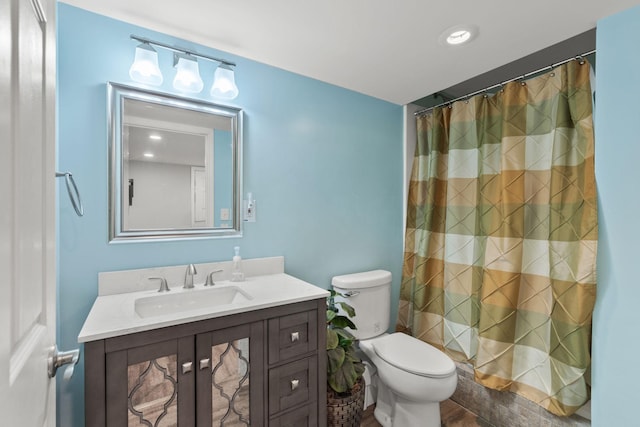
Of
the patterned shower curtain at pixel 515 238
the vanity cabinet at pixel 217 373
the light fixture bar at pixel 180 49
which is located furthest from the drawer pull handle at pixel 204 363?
the patterned shower curtain at pixel 515 238

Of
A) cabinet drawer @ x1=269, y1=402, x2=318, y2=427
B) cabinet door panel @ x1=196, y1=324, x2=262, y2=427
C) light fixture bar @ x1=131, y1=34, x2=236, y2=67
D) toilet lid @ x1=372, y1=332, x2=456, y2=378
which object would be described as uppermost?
light fixture bar @ x1=131, y1=34, x2=236, y2=67

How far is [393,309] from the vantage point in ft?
7.81

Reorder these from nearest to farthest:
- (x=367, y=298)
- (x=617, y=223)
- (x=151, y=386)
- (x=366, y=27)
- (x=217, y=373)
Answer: (x=151, y=386)
(x=217, y=373)
(x=617, y=223)
(x=366, y=27)
(x=367, y=298)

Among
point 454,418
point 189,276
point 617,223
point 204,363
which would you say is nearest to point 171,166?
point 189,276

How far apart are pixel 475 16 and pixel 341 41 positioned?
63 cm

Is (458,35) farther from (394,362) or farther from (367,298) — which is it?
(394,362)

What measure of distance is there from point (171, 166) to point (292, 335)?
1.05 metres

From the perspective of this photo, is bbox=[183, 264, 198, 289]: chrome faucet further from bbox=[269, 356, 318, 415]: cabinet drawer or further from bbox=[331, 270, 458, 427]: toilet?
bbox=[331, 270, 458, 427]: toilet

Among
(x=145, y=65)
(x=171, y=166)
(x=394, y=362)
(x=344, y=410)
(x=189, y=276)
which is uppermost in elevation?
(x=145, y=65)

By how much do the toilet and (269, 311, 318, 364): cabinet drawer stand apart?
0.57 meters

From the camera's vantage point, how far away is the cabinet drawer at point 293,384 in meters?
1.30

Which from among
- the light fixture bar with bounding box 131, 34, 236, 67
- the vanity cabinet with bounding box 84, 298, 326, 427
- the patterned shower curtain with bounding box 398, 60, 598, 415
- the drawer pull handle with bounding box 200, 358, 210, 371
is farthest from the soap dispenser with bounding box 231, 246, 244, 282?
the patterned shower curtain with bounding box 398, 60, 598, 415

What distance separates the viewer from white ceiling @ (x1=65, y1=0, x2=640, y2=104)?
4.27 feet

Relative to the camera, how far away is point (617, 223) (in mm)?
1346
